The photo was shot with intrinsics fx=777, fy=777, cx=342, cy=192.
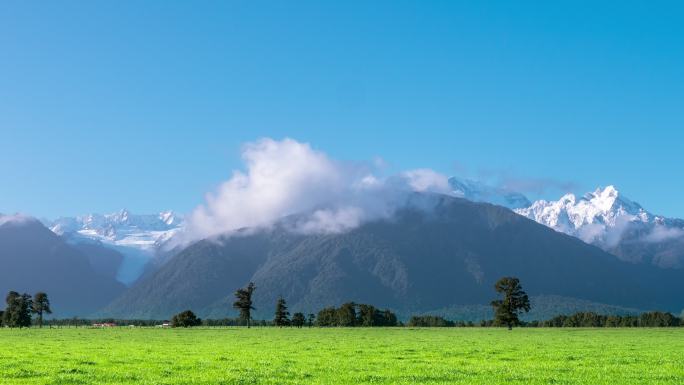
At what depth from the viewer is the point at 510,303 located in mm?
159375

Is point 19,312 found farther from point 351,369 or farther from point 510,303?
point 351,369

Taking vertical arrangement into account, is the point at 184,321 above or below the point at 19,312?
below

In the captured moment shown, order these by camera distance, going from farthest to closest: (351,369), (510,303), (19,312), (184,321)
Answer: (184,321) → (19,312) → (510,303) → (351,369)

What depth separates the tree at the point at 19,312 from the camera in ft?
607

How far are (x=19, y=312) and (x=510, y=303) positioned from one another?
114185mm

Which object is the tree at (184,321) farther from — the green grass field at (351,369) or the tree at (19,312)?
the green grass field at (351,369)

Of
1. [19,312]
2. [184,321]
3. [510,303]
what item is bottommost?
[184,321]

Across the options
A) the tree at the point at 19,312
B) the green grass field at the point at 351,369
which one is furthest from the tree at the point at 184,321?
the green grass field at the point at 351,369

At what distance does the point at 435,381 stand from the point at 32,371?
19.7m

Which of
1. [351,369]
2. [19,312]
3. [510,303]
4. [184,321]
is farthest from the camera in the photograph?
[184,321]

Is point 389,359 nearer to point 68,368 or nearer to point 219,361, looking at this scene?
point 219,361

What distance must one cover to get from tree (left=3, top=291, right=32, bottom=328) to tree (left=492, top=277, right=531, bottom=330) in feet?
361

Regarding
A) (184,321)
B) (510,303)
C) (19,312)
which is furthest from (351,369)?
(19,312)

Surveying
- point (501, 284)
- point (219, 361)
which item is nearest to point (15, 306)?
point (501, 284)
